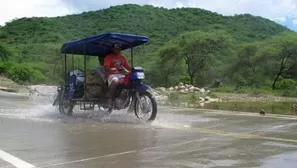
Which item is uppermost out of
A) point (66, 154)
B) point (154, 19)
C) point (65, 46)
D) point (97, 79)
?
point (154, 19)

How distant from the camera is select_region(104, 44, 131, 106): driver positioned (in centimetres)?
1076

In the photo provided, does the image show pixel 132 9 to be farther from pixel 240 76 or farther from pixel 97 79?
pixel 97 79

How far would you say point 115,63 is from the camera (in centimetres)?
1113

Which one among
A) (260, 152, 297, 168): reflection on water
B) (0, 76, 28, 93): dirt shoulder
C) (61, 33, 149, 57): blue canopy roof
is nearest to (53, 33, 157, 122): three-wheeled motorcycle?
(61, 33, 149, 57): blue canopy roof

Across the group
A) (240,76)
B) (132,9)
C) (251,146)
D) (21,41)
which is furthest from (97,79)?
(132,9)

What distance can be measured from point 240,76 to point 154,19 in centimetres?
3493

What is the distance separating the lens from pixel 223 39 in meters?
64.2

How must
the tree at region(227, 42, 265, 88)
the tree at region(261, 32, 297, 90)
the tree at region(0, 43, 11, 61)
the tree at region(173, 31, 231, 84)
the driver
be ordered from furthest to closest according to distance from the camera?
the tree at region(173, 31, 231, 84)
the tree at region(227, 42, 265, 88)
the tree at region(261, 32, 297, 90)
the tree at region(0, 43, 11, 61)
the driver

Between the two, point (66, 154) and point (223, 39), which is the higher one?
point (223, 39)

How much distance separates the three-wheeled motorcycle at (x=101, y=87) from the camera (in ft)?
34.0

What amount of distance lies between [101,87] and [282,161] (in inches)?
253

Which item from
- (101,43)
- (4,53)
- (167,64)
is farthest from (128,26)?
(101,43)

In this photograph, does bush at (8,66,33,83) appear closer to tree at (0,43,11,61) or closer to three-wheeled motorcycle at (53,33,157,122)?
tree at (0,43,11,61)

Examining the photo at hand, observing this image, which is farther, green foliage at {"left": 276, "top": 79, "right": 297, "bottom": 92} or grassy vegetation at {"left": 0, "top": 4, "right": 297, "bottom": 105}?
grassy vegetation at {"left": 0, "top": 4, "right": 297, "bottom": 105}
